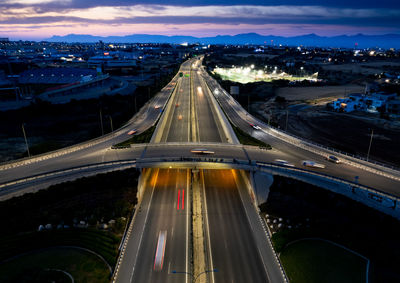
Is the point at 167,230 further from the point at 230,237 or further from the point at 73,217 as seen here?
the point at 73,217

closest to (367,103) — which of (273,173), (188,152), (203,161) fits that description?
(273,173)

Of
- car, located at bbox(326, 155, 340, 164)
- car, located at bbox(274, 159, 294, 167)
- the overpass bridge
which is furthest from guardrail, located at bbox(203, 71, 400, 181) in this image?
car, located at bbox(274, 159, 294, 167)

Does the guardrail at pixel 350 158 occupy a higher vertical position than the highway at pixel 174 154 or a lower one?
higher

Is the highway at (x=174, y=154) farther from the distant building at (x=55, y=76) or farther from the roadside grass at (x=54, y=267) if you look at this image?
the distant building at (x=55, y=76)

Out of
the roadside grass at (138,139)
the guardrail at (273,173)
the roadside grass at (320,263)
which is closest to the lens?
the roadside grass at (320,263)

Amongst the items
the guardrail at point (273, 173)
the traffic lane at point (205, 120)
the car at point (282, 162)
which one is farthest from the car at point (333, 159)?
the traffic lane at point (205, 120)

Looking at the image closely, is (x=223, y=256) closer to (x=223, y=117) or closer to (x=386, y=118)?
(x=223, y=117)

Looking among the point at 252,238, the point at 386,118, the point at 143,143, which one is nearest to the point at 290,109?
the point at 386,118
